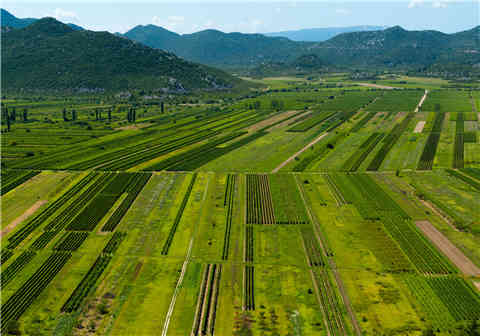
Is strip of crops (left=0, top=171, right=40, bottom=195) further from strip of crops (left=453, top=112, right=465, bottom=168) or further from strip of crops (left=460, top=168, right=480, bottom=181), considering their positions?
strip of crops (left=453, top=112, right=465, bottom=168)

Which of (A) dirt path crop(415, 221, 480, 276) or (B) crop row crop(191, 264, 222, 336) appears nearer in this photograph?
(B) crop row crop(191, 264, 222, 336)

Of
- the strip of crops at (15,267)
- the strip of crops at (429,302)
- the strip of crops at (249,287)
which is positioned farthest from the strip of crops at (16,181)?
the strip of crops at (429,302)

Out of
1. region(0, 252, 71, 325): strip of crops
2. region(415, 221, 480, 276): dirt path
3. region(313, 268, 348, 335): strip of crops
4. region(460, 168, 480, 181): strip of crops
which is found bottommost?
region(0, 252, 71, 325): strip of crops

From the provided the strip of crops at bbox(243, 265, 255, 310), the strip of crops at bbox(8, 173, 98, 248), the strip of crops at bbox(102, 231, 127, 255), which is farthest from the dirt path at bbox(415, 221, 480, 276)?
the strip of crops at bbox(8, 173, 98, 248)

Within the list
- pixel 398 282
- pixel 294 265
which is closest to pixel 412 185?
pixel 398 282

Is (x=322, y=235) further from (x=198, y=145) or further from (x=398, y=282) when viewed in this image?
(x=198, y=145)

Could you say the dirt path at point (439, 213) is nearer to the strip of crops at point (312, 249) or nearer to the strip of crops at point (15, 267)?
the strip of crops at point (312, 249)

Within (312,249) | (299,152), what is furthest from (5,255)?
(299,152)
